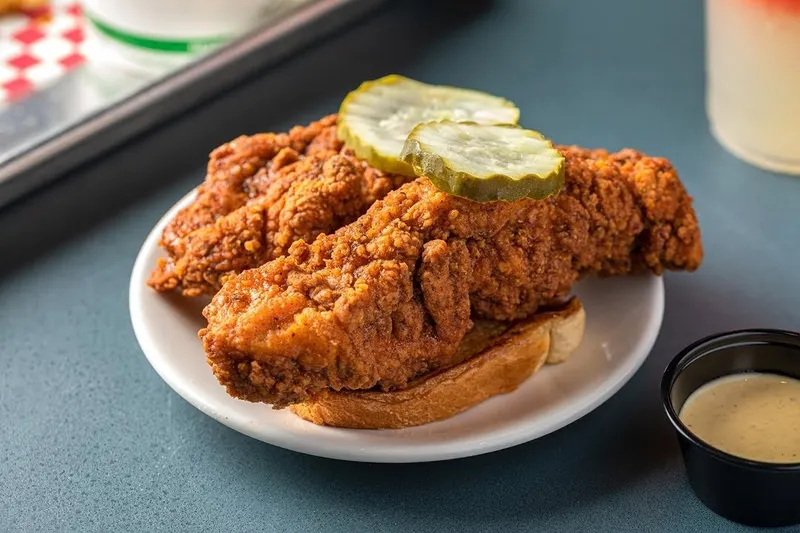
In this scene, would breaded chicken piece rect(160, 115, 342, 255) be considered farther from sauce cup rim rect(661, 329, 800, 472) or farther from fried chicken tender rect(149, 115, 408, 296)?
sauce cup rim rect(661, 329, 800, 472)

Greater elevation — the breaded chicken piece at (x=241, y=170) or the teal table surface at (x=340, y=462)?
the breaded chicken piece at (x=241, y=170)

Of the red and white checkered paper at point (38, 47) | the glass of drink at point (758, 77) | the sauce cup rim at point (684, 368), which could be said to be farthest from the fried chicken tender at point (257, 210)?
the red and white checkered paper at point (38, 47)

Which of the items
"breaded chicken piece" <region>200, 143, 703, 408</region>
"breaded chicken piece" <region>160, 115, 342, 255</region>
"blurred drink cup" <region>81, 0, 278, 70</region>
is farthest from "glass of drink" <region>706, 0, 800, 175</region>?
"blurred drink cup" <region>81, 0, 278, 70</region>

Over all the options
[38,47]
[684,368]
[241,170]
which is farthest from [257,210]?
[38,47]

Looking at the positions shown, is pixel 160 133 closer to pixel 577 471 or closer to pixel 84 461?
pixel 84 461

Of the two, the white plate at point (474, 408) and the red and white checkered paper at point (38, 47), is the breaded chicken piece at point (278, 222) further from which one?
the red and white checkered paper at point (38, 47)

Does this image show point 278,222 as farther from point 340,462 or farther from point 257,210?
point 340,462

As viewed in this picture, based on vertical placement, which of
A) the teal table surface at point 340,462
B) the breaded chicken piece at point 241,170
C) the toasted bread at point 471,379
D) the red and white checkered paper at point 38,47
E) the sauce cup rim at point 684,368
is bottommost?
the red and white checkered paper at point 38,47

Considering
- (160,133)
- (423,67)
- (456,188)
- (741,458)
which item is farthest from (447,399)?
(423,67)
